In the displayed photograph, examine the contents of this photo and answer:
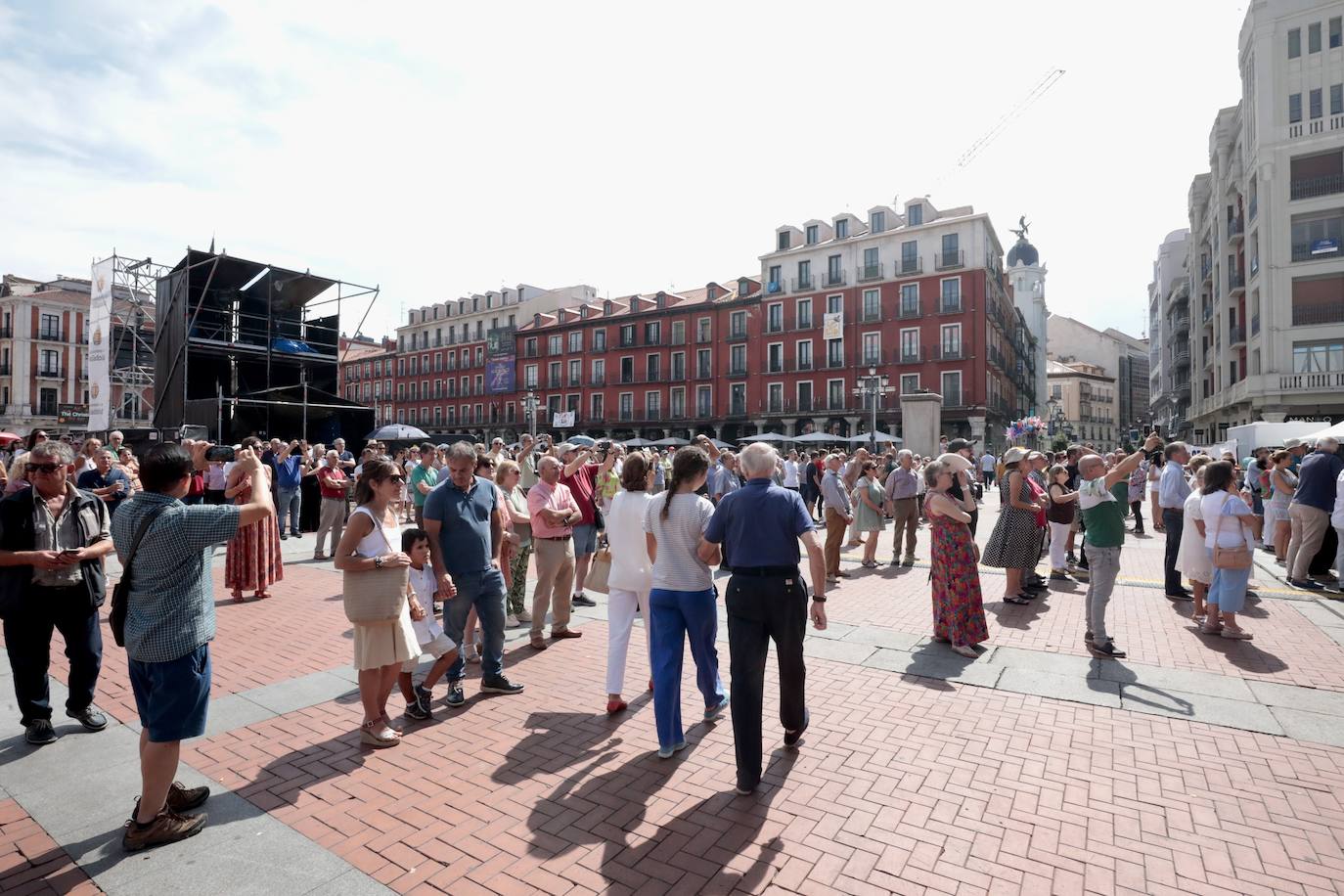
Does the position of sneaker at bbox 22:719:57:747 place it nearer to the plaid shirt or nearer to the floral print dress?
the plaid shirt

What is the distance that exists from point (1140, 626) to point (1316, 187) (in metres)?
31.5

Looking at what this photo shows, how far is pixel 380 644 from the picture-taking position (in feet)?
12.9

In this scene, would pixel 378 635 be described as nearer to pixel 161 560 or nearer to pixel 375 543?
pixel 375 543

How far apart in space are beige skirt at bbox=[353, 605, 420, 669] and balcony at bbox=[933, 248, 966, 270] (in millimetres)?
40926

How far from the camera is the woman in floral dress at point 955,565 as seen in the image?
5.83 meters

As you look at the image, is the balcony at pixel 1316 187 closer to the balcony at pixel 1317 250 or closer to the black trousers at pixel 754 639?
the balcony at pixel 1317 250

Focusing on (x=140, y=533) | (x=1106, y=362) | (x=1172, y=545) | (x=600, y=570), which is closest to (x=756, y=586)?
(x=600, y=570)

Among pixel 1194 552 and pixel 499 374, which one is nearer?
pixel 1194 552

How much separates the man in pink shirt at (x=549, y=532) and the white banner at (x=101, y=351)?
2202cm

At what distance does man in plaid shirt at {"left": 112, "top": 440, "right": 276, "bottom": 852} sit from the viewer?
117 inches

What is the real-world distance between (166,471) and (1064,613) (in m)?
7.65

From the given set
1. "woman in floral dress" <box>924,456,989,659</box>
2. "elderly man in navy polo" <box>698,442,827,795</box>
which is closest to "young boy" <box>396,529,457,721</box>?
Result: "elderly man in navy polo" <box>698,442,827,795</box>

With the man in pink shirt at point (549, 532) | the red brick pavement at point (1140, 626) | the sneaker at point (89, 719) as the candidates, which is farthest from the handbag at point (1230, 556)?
the sneaker at point (89, 719)

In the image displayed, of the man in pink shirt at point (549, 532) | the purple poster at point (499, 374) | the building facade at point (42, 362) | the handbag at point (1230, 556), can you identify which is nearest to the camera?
the man in pink shirt at point (549, 532)
